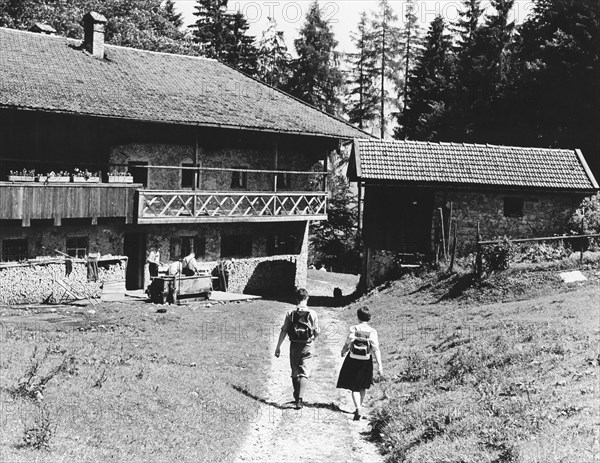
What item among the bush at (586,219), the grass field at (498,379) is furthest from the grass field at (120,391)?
the bush at (586,219)

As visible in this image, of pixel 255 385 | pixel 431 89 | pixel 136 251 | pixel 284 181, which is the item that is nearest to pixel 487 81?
pixel 431 89

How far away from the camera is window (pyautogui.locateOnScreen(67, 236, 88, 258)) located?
23297 mm

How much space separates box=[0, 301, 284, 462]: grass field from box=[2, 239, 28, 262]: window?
5220mm

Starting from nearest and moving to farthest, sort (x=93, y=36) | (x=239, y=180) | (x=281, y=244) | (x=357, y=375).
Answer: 1. (x=357, y=375)
2. (x=93, y=36)
3. (x=239, y=180)
4. (x=281, y=244)

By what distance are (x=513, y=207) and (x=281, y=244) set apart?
10.1 meters

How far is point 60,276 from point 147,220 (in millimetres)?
3616

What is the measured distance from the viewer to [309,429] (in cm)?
1029

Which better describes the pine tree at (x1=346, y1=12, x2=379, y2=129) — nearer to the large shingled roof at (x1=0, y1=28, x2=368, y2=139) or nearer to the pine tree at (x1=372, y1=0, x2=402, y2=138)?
the pine tree at (x1=372, y1=0, x2=402, y2=138)

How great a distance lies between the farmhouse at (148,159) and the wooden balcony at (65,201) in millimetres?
35

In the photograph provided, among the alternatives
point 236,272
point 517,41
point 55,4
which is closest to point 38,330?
point 236,272

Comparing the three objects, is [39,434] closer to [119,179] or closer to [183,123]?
[119,179]

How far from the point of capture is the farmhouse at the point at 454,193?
81.3 feet

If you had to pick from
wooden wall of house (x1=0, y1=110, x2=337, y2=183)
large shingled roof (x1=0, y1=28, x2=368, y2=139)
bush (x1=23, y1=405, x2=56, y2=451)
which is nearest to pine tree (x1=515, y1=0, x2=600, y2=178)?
large shingled roof (x1=0, y1=28, x2=368, y2=139)

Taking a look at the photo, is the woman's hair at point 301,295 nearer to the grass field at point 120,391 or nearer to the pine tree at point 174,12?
the grass field at point 120,391
